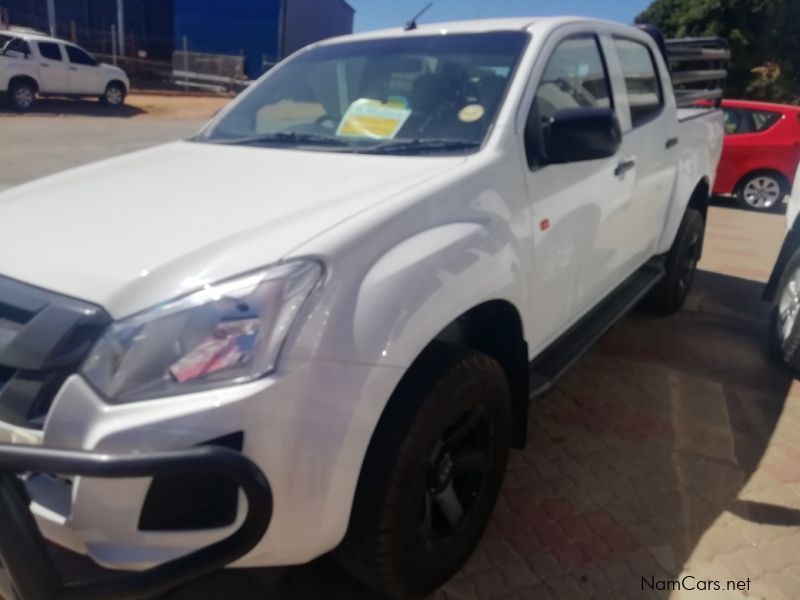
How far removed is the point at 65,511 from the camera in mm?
1585

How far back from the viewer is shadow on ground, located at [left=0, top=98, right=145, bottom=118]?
19.3m

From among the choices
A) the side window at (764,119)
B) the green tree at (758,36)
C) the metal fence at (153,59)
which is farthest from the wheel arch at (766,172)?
the metal fence at (153,59)

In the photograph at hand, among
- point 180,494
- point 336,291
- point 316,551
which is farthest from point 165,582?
point 336,291

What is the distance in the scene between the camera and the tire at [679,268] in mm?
4715

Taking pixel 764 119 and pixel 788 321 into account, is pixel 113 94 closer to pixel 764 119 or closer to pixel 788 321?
pixel 764 119

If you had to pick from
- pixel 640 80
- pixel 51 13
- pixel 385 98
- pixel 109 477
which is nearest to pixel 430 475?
pixel 109 477

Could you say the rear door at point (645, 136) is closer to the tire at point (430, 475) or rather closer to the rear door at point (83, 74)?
the tire at point (430, 475)

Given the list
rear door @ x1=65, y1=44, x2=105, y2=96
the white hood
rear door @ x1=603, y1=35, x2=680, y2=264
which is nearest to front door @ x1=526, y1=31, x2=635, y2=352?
rear door @ x1=603, y1=35, x2=680, y2=264

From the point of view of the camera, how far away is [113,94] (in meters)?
21.9

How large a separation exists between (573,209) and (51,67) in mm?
20806

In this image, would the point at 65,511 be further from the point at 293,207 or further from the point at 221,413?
the point at 293,207

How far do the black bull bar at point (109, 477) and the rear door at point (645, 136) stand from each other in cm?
258

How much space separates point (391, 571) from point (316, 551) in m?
0.33

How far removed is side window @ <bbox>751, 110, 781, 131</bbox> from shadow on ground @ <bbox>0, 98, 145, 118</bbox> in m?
17.2
